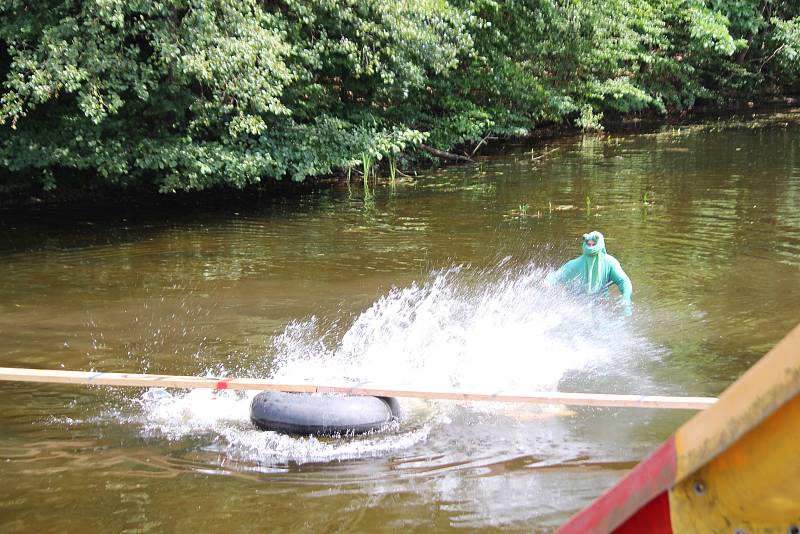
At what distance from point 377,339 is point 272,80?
6.87m

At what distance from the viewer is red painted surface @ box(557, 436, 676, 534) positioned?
1522mm

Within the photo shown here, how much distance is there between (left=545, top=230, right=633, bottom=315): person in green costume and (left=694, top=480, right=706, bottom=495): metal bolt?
245 inches

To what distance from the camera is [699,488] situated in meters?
1.49

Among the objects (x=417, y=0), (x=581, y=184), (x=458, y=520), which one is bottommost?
(x=458, y=520)

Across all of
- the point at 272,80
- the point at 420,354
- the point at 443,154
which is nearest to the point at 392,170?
the point at 443,154

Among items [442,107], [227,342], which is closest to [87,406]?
[227,342]

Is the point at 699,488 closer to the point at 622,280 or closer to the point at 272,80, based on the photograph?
the point at 622,280

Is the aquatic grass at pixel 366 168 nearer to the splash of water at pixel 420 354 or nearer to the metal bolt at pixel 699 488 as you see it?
the splash of water at pixel 420 354

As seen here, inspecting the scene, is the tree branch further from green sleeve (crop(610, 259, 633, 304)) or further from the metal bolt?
the metal bolt

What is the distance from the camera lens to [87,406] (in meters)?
6.39

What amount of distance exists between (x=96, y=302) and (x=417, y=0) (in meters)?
Result: 7.94

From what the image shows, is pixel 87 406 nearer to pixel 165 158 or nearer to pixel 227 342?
pixel 227 342

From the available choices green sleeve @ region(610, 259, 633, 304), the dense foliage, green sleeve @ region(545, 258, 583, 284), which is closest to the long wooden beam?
green sleeve @ region(610, 259, 633, 304)

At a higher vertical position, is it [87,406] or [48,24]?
[48,24]
